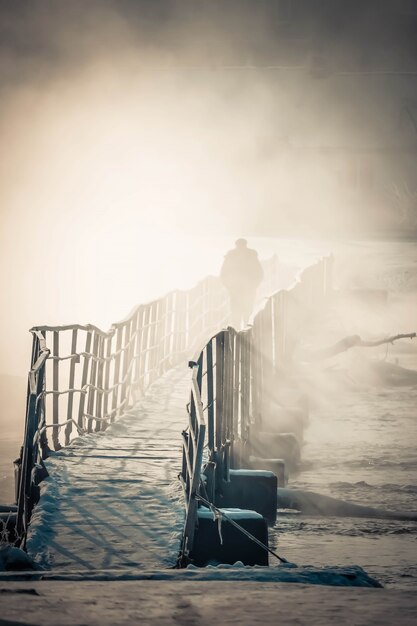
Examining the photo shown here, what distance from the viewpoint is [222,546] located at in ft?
22.3

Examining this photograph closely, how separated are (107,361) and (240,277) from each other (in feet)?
24.1

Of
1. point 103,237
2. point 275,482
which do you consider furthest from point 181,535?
point 103,237

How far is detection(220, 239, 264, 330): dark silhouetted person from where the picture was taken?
60.5 ft

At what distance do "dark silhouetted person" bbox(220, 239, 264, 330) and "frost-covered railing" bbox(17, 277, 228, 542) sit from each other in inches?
29.6

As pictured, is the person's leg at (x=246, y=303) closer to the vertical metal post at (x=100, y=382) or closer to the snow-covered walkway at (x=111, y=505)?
the vertical metal post at (x=100, y=382)

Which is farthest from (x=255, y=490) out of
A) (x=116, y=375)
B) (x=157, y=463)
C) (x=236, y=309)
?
(x=236, y=309)

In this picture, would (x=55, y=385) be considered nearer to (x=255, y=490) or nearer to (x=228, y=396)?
(x=228, y=396)

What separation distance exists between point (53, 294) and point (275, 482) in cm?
6789

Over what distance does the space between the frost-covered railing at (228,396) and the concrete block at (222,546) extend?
100mm

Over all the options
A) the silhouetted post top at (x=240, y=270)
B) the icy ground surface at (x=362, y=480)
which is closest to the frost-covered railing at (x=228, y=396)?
the silhouetted post top at (x=240, y=270)

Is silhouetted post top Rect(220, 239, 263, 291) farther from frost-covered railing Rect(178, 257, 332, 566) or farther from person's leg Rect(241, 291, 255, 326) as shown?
frost-covered railing Rect(178, 257, 332, 566)

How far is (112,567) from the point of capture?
5867 mm

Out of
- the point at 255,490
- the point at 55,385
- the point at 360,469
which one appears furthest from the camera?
the point at 360,469

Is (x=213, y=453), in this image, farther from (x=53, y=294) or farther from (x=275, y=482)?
(x=53, y=294)
